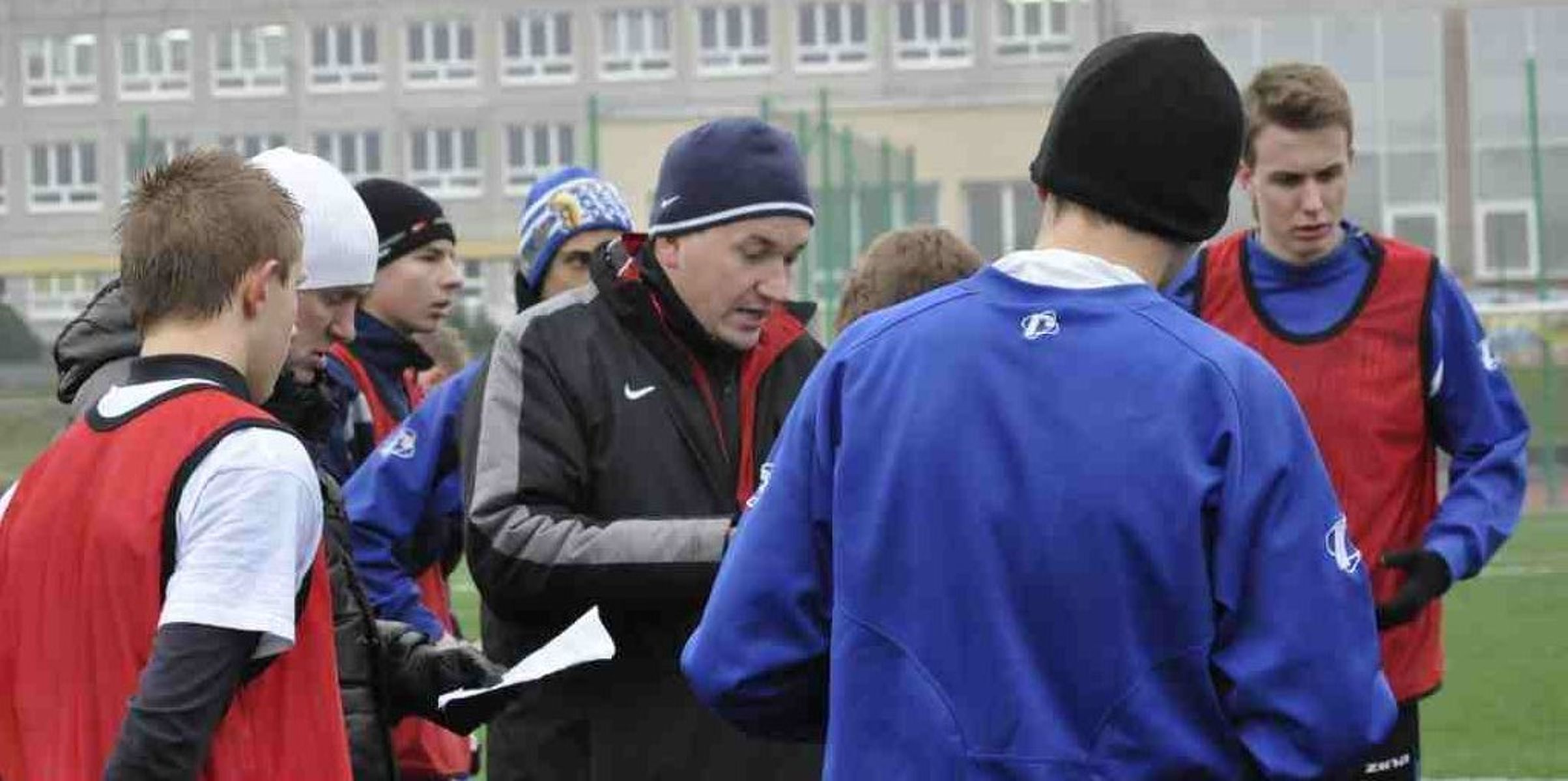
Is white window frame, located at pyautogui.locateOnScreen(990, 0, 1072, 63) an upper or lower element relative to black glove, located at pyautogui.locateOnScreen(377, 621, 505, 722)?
upper

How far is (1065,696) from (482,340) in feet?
80.6

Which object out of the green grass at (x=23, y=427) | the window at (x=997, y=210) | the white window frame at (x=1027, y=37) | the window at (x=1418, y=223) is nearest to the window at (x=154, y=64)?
the white window frame at (x=1027, y=37)

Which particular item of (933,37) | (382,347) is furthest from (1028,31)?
(382,347)

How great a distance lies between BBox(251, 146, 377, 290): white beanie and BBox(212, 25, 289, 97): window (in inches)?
2668

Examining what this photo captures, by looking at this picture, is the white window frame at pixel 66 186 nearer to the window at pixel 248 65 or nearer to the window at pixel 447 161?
the window at pixel 248 65

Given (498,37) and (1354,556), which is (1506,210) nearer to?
(1354,556)

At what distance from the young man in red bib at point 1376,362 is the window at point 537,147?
65613 millimetres

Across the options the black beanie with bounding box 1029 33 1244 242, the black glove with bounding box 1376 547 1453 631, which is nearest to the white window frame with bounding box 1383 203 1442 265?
the black glove with bounding box 1376 547 1453 631

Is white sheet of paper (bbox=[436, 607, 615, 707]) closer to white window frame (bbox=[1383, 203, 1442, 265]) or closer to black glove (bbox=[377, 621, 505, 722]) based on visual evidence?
black glove (bbox=[377, 621, 505, 722])

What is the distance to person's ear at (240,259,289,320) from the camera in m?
3.65

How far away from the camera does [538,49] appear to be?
237 feet

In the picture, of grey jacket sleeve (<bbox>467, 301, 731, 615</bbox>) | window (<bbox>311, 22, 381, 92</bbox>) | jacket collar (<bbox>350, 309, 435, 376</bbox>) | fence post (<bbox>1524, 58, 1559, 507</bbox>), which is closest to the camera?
grey jacket sleeve (<bbox>467, 301, 731, 615</bbox>)

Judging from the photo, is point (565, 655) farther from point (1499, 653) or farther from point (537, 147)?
point (537, 147)

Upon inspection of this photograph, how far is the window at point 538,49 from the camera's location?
7175 cm
